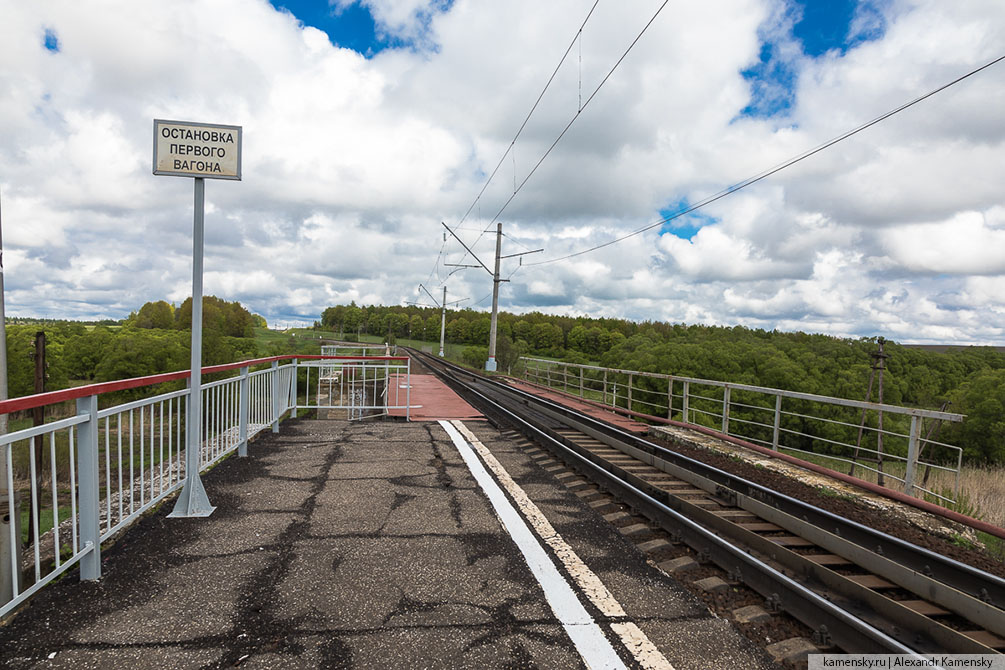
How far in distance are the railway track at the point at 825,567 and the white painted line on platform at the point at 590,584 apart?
0.84 metres

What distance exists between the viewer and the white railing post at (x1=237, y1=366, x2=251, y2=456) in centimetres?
679

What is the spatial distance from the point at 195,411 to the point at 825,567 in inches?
204

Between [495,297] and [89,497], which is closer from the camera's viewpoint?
[89,497]

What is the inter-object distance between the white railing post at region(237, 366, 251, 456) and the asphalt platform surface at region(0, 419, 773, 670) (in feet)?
4.22

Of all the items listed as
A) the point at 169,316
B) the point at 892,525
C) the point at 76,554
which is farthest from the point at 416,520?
the point at 169,316

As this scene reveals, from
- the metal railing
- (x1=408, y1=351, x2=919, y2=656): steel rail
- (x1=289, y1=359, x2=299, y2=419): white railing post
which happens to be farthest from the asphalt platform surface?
the metal railing

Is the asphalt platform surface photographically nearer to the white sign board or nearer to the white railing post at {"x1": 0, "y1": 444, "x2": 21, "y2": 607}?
the white railing post at {"x1": 0, "y1": 444, "x2": 21, "y2": 607}

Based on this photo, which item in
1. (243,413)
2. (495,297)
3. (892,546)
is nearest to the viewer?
(892,546)

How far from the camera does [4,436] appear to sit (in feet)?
8.91

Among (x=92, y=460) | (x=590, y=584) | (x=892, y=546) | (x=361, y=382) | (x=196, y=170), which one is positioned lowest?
(x=361, y=382)

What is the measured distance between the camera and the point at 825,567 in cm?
396

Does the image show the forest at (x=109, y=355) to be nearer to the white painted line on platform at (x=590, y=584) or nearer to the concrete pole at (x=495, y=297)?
the concrete pole at (x=495, y=297)

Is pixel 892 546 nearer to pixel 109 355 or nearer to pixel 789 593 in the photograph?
pixel 789 593

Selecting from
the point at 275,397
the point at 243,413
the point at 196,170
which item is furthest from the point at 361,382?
the point at 196,170
